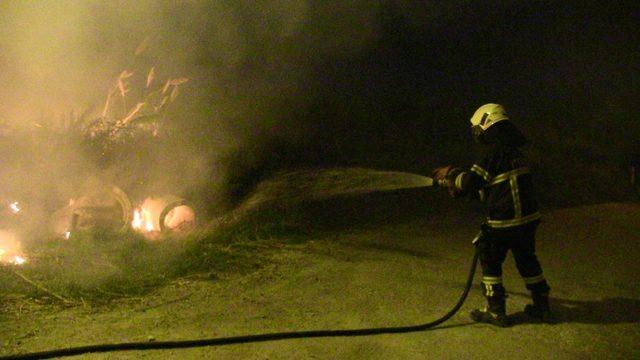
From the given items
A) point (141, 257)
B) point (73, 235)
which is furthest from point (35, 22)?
point (141, 257)

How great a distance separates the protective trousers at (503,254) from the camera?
13.7 feet

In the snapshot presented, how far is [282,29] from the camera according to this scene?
14.8 metres

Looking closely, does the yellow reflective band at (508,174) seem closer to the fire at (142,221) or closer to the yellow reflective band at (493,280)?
the yellow reflective band at (493,280)

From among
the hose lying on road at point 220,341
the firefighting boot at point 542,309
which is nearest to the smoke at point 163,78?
the hose lying on road at point 220,341

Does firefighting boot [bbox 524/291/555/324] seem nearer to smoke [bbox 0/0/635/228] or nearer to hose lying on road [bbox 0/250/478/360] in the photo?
hose lying on road [bbox 0/250/478/360]

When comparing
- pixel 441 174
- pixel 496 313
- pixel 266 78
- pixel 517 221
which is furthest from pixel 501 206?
pixel 266 78

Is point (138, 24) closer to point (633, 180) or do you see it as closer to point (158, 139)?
point (158, 139)

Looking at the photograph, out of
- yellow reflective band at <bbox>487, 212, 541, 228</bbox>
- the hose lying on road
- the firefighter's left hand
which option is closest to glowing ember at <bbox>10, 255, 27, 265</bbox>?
the hose lying on road

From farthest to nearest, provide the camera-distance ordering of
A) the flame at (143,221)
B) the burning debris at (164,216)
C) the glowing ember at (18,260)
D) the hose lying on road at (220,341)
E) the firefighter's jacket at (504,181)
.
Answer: the burning debris at (164,216)
the flame at (143,221)
the glowing ember at (18,260)
the firefighter's jacket at (504,181)
the hose lying on road at (220,341)

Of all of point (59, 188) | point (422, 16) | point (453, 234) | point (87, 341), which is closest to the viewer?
point (87, 341)

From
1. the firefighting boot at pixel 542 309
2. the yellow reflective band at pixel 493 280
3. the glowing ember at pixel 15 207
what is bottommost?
the firefighting boot at pixel 542 309

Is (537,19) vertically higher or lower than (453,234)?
higher

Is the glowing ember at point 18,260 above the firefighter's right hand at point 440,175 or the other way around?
the other way around

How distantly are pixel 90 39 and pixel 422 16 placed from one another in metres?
11.5
